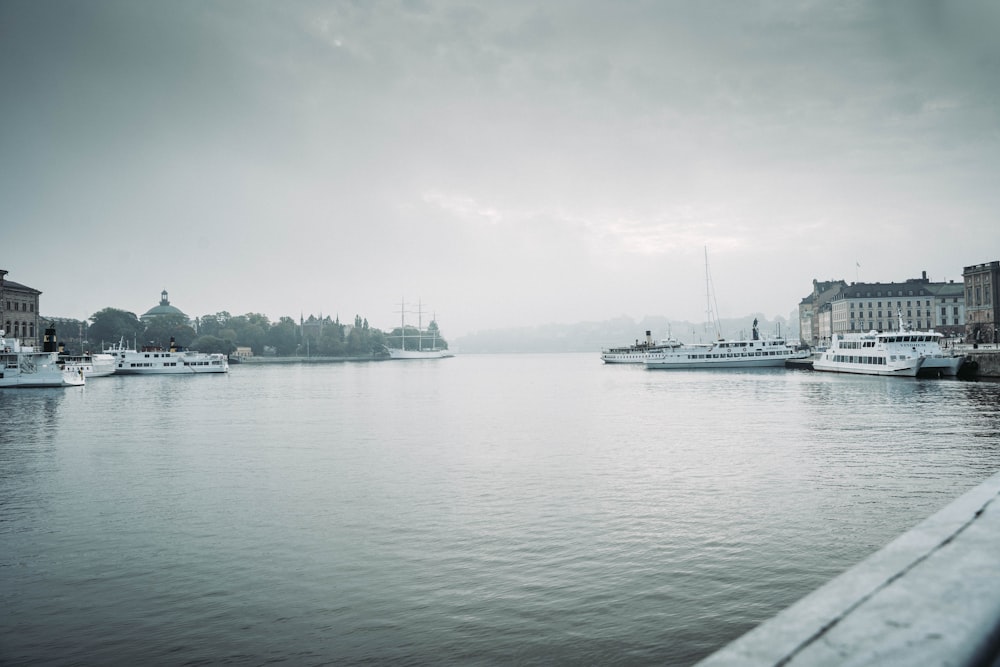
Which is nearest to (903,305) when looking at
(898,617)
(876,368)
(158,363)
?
(876,368)

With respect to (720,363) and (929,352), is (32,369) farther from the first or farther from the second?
(929,352)

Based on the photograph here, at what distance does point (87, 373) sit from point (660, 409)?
132 m

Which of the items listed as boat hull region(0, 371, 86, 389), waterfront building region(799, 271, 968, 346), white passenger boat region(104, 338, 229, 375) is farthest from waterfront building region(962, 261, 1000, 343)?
white passenger boat region(104, 338, 229, 375)

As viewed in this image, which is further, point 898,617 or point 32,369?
point 32,369

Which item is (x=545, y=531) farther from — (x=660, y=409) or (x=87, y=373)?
(x=87, y=373)

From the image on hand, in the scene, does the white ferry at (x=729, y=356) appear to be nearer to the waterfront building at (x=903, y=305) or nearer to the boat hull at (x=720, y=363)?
the boat hull at (x=720, y=363)

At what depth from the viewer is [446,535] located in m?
19.6

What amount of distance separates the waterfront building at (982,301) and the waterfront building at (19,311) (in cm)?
19352

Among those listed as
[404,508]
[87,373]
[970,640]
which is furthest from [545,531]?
[87,373]

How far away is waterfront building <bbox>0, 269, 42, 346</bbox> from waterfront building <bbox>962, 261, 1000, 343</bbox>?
193519 millimetres

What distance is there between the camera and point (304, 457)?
35.2 meters

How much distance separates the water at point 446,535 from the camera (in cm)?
1305

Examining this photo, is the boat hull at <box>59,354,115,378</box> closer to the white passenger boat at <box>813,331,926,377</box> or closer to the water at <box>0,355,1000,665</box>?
the water at <box>0,355,1000,665</box>

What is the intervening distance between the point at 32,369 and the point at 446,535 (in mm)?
118270
